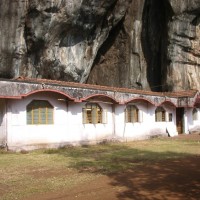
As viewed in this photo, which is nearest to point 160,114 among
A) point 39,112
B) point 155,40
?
point 39,112

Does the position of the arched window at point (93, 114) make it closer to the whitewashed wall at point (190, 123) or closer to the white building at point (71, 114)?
the white building at point (71, 114)

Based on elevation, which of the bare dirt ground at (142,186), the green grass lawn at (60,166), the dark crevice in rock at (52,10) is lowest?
the bare dirt ground at (142,186)

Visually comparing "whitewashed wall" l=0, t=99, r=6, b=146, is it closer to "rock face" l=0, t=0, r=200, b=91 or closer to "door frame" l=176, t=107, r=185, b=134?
"rock face" l=0, t=0, r=200, b=91

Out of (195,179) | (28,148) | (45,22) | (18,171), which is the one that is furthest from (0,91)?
(45,22)

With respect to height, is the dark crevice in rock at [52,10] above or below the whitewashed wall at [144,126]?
above

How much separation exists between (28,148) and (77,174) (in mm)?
6411

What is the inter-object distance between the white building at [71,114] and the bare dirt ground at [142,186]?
6.74m

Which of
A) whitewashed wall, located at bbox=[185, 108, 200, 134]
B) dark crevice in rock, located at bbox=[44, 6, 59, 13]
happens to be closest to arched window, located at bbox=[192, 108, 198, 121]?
whitewashed wall, located at bbox=[185, 108, 200, 134]

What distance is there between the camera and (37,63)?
85.2 ft

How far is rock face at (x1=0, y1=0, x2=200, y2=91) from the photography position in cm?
2428

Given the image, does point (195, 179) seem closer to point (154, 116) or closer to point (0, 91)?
point (0, 91)

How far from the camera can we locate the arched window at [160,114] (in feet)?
82.0

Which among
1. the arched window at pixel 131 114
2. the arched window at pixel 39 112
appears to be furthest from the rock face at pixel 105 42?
the arched window at pixel 39 112

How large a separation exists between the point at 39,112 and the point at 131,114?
7.21 meters
